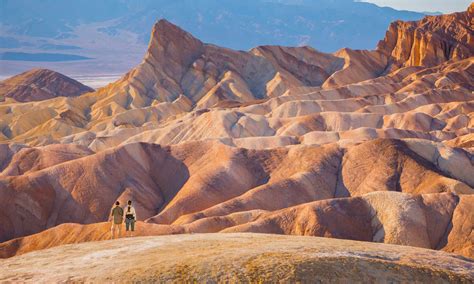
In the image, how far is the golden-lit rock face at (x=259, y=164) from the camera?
45969 millimetres

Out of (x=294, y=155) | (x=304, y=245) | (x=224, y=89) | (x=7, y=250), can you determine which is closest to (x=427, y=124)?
(x=294, y=155)

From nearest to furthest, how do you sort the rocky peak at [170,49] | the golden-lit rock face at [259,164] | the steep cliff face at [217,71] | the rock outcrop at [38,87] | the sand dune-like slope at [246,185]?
the golden-lit rock face at [259,164] < the sand dune-like slope at [246,185] < the steep cliff face at [217,71] < the rocky peak at [170,49] < the rock outcrop at [38,87]

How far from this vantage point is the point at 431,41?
140 meters

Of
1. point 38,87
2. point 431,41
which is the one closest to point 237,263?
point 431,41

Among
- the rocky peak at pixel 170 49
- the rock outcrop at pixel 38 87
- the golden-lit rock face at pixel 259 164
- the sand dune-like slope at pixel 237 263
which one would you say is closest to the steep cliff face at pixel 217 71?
the rocky peak at pixel 170 49

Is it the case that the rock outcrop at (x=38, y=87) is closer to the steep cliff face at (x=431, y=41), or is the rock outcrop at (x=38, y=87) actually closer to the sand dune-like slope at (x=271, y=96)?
the sand dune-like slope at (x=271, y=96)

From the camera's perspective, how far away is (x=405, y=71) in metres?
132

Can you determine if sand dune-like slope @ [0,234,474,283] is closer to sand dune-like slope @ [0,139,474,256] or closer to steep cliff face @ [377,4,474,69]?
sand dune-like slope @ [0,139,474,256]

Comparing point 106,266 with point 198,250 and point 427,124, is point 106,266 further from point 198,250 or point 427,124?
point 427,124

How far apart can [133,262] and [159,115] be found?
98495 millimetres

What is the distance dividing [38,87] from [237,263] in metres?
158

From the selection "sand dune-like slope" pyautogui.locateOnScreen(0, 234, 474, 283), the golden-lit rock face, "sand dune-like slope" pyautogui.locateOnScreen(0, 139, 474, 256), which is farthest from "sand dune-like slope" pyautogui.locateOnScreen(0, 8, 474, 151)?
"sand dune-like slope" pyautogui.locateOnScreen(0, 234, 474, 283)

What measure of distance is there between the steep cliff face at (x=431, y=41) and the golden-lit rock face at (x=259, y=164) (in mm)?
3134

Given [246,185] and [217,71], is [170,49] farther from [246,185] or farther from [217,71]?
[246,185]
